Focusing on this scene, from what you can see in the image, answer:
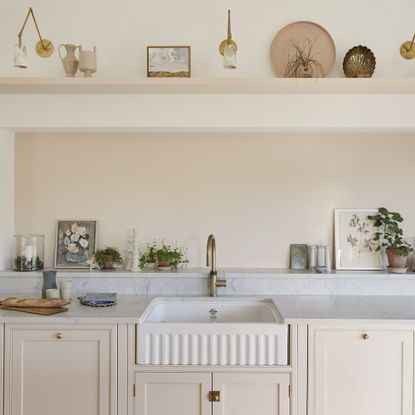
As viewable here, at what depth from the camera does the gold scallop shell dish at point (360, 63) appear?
2.67 metres

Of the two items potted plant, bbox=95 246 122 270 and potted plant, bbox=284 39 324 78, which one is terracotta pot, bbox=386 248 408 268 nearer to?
potted plant, bbox=284 39 324 78

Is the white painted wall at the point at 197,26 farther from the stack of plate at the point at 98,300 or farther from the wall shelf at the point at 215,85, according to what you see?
the stack of plate at the point at 98,300

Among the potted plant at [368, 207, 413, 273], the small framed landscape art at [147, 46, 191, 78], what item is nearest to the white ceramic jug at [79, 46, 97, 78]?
the small framed landscape art at [147, 46, 191, 78]

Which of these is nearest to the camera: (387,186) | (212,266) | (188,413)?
(188,413)

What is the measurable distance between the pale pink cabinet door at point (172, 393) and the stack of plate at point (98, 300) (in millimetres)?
446

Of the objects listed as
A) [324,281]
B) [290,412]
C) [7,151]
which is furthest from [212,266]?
[7,151]

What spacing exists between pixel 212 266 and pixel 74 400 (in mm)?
1006

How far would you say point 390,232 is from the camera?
3086mm

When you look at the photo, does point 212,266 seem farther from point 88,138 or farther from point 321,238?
point 88,138

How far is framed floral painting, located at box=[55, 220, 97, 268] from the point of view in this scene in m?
3.08

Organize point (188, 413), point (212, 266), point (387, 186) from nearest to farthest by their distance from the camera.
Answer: point (188, 413) < point (212, 266) < point (387, 186)

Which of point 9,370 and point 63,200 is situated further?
point 63,200

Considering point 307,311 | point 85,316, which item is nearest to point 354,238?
point 307,311

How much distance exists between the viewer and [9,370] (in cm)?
237
